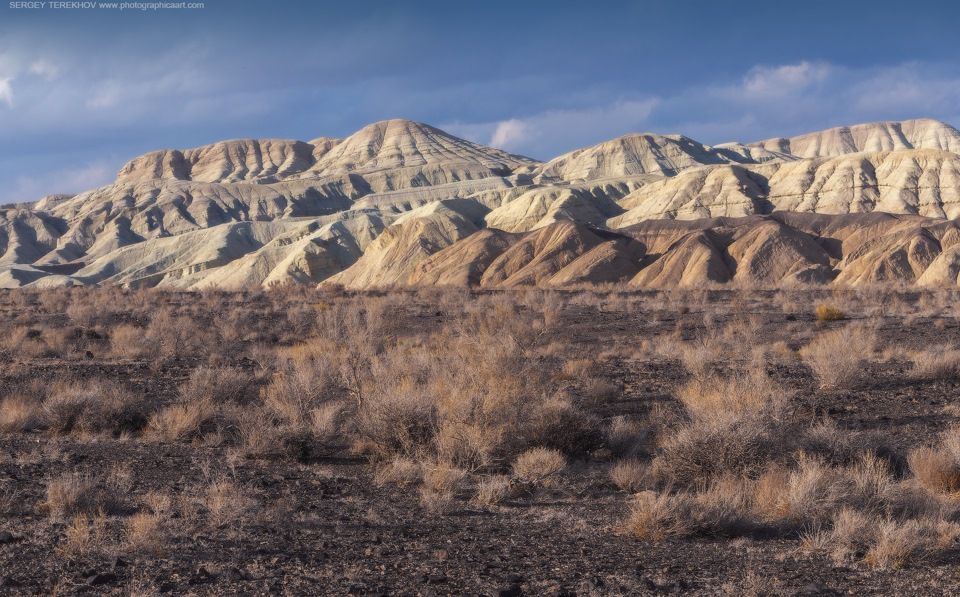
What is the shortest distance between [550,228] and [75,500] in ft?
237

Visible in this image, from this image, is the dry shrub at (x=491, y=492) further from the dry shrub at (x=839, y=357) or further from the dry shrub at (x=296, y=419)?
the dry shrub at (x=839, y=357)

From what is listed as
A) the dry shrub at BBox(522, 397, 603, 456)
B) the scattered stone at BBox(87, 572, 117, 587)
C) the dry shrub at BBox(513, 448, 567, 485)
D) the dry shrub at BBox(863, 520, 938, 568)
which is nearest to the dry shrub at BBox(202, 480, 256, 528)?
the scattered stone at BBox(87, 572, 117, 587)

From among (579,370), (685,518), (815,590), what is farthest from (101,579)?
(579,370)

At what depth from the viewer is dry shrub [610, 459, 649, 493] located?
31.2 ft

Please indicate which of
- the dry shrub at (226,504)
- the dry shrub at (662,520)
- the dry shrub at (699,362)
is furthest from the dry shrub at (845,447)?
the dry shrub at (226,504)

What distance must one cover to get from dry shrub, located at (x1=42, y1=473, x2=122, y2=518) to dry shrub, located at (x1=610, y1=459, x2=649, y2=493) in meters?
5.68

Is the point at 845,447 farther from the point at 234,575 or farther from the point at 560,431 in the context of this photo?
the point at 234,575

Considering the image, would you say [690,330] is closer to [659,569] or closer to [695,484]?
[695,484]

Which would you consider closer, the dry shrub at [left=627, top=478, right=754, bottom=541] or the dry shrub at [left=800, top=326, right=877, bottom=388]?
the dry shrub at [left=627, top=478, right=754, bottom=541]

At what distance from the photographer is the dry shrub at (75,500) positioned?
26.8ft

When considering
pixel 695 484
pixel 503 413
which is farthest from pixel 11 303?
pixel 695 484

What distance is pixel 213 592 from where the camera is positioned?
6.25 m

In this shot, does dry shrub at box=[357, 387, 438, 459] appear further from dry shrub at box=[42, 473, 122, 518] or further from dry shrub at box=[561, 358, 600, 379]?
dry shrub at box=[561, 358, 600, 379]

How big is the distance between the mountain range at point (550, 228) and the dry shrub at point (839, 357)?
4023 cm
